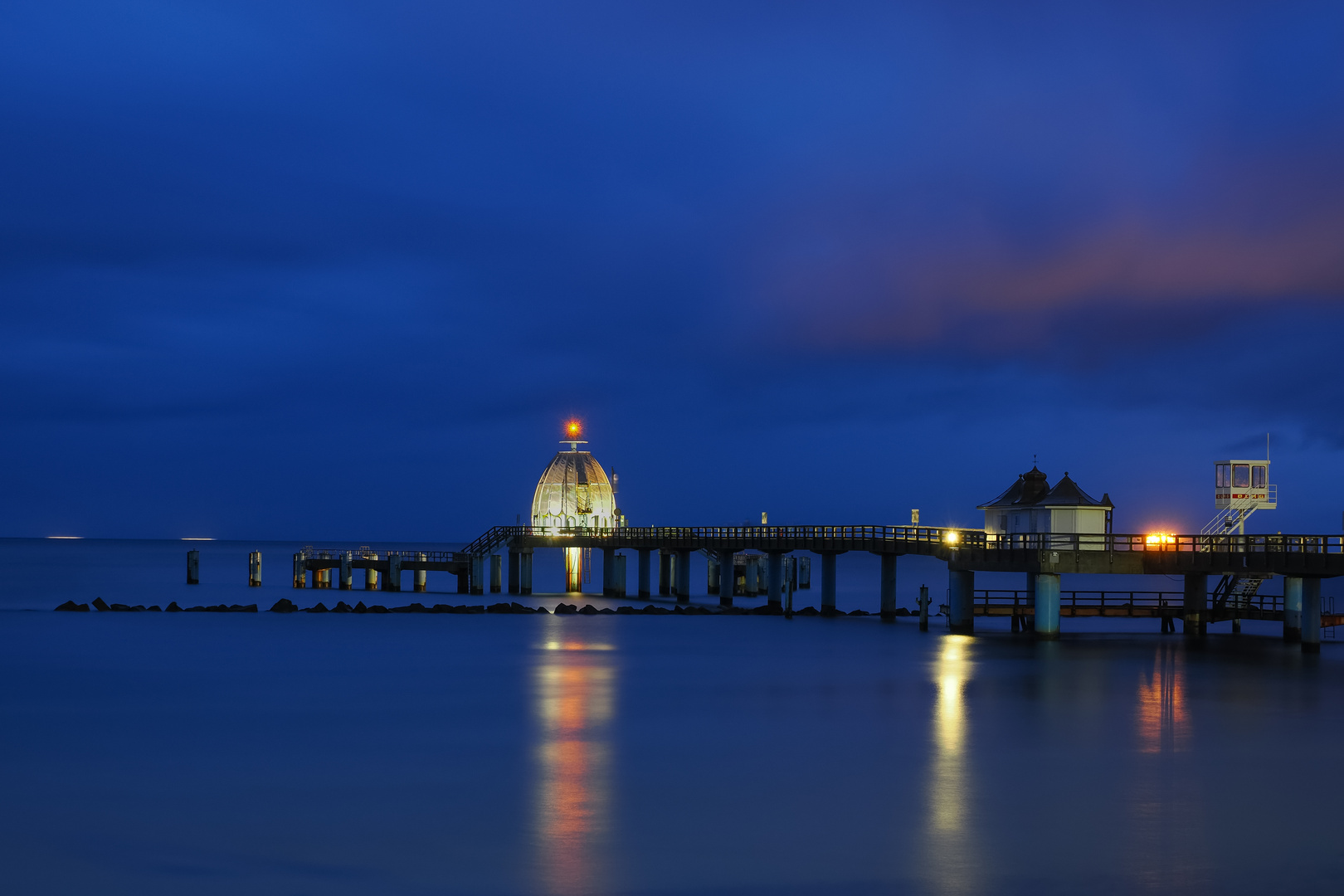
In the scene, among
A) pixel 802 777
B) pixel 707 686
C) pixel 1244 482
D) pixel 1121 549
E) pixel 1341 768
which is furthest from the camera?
pixel 1244 482

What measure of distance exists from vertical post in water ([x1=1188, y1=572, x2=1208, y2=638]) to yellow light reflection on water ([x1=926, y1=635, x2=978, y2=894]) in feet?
60.8

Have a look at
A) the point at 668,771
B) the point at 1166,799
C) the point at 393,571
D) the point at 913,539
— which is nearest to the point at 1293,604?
the point at 913,539

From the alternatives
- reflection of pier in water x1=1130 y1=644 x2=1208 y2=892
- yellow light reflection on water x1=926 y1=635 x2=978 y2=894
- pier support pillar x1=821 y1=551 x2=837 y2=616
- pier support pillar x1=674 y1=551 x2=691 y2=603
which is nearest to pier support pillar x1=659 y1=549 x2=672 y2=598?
pier support pillar x1=674 y1=551 x2=691 y2=603

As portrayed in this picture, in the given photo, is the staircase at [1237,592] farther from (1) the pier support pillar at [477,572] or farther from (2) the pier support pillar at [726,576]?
(1) the pier support pillar at [477,572]

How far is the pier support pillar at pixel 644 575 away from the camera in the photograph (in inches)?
3172

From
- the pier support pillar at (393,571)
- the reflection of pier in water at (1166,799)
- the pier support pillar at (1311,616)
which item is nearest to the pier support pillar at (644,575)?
the pier support pillar at (393,571)

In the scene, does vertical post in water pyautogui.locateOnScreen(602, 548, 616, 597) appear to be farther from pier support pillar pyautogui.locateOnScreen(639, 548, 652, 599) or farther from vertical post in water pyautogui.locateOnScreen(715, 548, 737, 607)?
vertical post in water pyautogui.locateOnScreen(715, 548, 737, 607)

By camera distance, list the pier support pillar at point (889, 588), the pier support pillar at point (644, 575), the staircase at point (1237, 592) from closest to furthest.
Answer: the staircase at point (1237, 592), the pier support pillar at point (889, 588), the pier support pillar at point (644, 575)

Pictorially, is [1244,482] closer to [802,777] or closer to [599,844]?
[802,777]

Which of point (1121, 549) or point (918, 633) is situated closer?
point (1121, 549)

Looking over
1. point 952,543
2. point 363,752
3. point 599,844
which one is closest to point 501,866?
point 599,844

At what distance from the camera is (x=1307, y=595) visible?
43.6m

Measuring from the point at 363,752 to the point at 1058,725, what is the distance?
13.0 metres

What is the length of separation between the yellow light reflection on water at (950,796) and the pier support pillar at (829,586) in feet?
84.7
